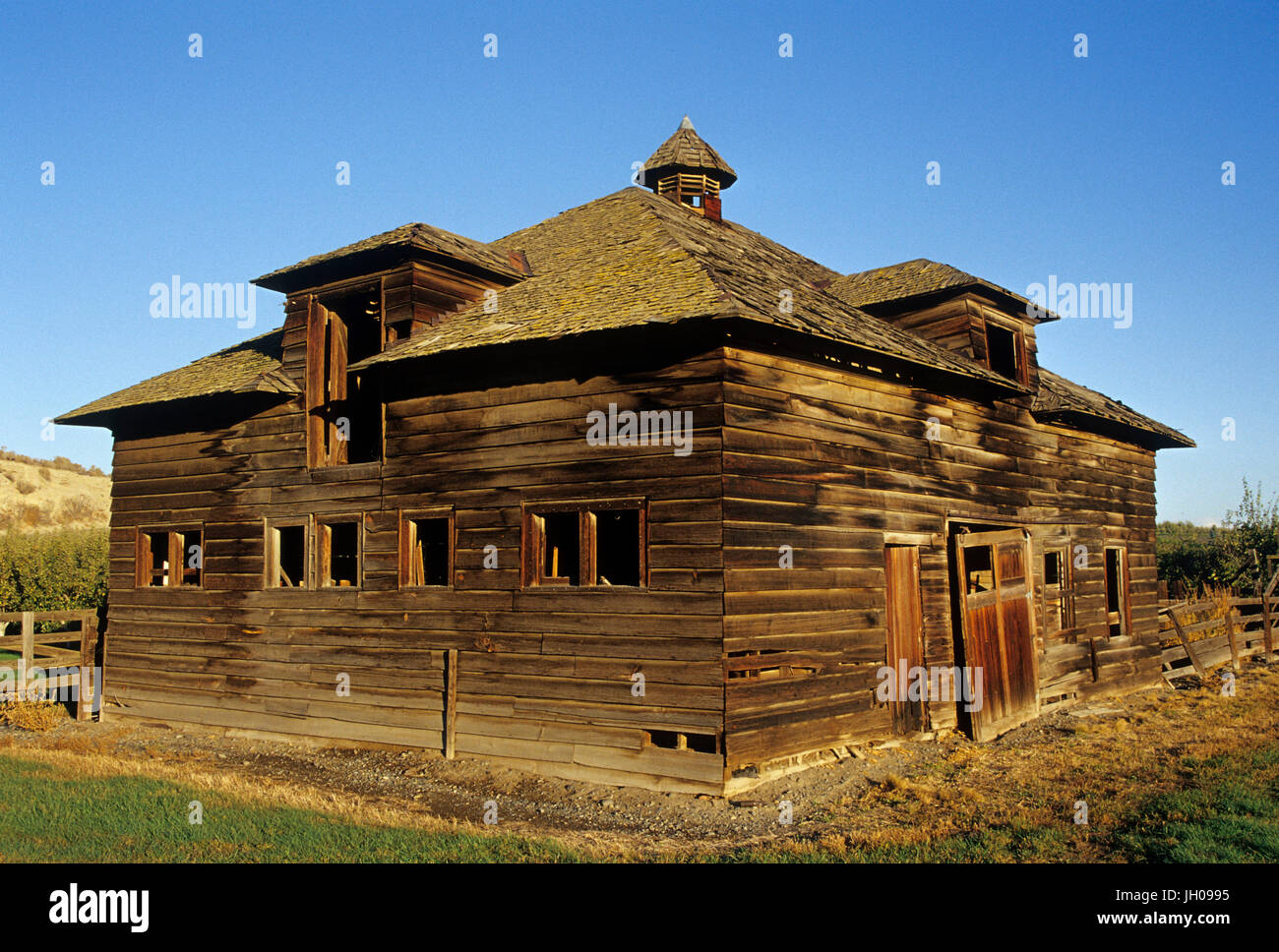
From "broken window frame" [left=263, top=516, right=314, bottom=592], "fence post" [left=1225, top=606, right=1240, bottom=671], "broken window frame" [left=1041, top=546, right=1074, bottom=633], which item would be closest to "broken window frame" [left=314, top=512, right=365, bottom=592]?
"broken window frame" [left=263, top=516, right=314, bottom=592]

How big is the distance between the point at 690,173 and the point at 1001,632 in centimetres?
1039

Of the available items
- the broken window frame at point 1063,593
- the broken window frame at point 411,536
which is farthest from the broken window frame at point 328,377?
the broken window frame at point 1063,593

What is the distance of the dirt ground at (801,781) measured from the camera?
28.8 ft

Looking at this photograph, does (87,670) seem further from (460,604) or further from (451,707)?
(460,604)

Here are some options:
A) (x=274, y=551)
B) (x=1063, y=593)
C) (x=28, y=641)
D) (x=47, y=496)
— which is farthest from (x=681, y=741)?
(x=47, y=496)

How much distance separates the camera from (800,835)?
8383 millimetres

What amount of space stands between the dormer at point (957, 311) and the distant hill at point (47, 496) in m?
47.9

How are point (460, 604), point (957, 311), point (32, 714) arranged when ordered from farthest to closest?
point (957, 311) → point (32, 714) → point (460, 604)

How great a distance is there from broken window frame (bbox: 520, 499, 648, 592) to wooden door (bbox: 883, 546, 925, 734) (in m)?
3.69

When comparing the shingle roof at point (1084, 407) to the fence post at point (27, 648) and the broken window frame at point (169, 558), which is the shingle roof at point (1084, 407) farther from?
the fence post at point (27, 648)

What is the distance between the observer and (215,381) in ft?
50.9
